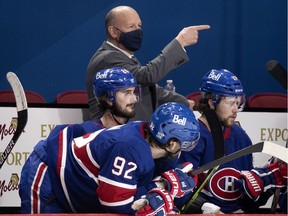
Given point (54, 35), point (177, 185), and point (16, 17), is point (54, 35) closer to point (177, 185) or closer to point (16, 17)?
point (16, 17)

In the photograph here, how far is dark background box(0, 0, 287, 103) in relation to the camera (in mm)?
7184

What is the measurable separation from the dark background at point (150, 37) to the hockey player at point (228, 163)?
293 centimetres

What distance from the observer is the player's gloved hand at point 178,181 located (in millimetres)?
3275

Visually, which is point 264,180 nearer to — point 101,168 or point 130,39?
point 101,168

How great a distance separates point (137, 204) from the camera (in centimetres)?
310

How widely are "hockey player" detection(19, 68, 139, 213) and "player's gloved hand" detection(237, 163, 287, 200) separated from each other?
2.59 feet

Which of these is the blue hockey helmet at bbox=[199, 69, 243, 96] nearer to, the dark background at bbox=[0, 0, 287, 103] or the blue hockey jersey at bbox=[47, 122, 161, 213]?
the blue hockey jersey at bbox=[47, 122, 161, 213]

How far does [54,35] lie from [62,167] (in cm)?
383

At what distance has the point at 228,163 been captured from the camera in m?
4.05

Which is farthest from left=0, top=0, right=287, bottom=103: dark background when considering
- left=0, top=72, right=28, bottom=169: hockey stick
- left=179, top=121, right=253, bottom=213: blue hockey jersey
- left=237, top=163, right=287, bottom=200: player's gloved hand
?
left=237, top=163, right=287, bottom=200: player's gloved hand

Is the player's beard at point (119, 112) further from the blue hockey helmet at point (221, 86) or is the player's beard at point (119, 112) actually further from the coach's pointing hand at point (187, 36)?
the coach's pointing hand at point (187, 36)

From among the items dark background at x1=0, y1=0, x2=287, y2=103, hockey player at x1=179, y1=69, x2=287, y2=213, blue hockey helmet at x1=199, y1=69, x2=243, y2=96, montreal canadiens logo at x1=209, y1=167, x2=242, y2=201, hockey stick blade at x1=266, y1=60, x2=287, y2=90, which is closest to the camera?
hockey player at x1=179, y1=69, x2=287, y2=213

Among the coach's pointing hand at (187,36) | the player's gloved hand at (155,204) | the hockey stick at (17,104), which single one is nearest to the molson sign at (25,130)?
the coach's pointing hand at (187,36)

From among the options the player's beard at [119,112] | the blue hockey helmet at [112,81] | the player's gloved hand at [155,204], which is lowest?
the player's gloved hand at [155,204]
